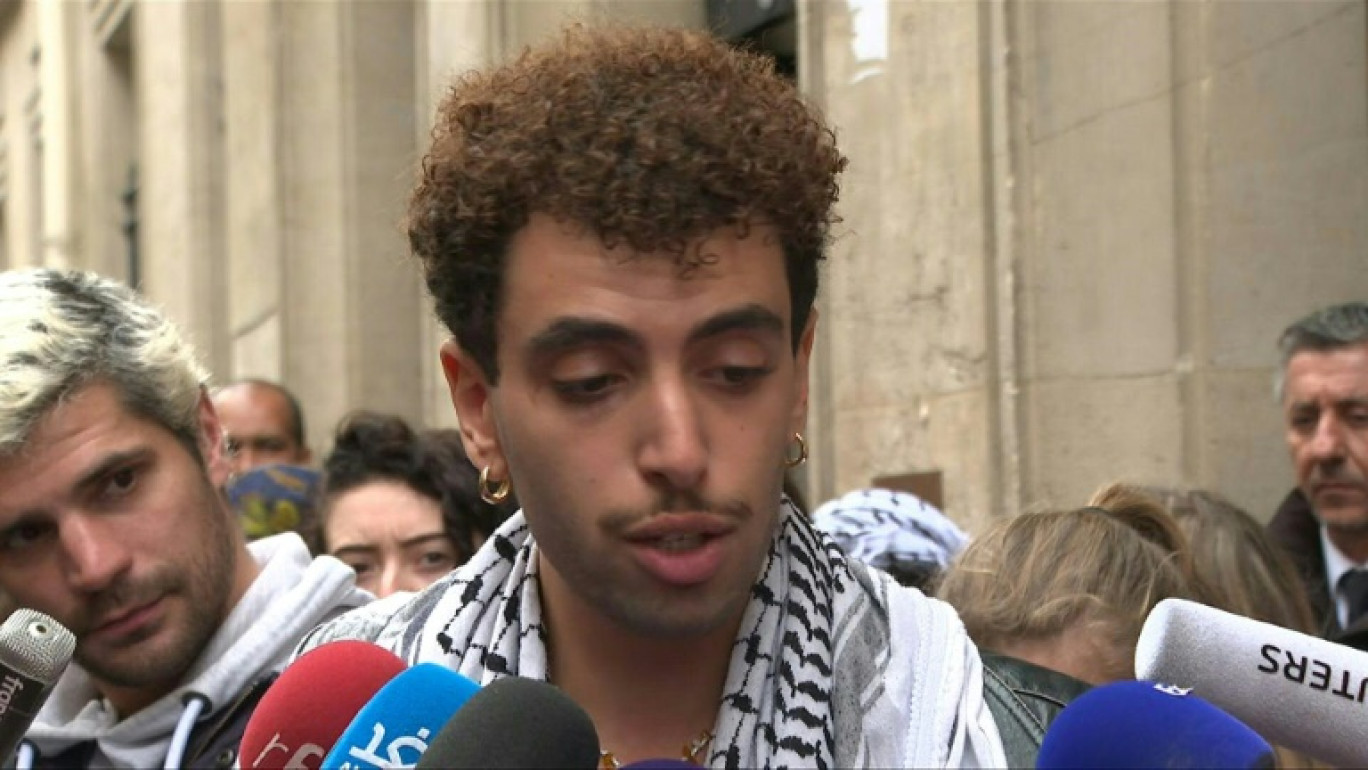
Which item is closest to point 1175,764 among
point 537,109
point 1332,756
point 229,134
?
point 1332,756

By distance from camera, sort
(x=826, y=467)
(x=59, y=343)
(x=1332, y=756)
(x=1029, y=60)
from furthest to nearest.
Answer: (x=826, y=467) < (x=1029, y=60) < (x=59, y=343) < (x=1332, y=756)

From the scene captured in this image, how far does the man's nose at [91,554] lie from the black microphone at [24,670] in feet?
2.15

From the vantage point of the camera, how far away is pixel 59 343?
2.86 meters

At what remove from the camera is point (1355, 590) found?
4395mm

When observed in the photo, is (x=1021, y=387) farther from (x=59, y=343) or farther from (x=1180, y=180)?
(x=59, y=343)

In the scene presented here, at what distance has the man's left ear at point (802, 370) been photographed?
2.10m

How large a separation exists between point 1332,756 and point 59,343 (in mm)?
1938

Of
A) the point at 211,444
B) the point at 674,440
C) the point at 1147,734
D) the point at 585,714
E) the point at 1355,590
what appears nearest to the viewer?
the point at 1147,734

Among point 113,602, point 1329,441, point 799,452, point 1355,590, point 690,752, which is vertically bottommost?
point 1355,590

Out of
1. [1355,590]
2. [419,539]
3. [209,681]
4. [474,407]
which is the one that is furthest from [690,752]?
[1355,590]

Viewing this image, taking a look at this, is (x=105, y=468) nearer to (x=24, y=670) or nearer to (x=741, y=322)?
(x=24, y=670)

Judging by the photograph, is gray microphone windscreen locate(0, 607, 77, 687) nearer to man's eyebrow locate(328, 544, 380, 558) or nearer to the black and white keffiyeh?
the black and white keffiyeh

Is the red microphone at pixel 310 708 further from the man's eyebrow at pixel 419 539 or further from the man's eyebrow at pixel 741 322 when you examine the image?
the man's eyebrow at pixel 419 539

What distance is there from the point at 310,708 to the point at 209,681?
105 centimetres
